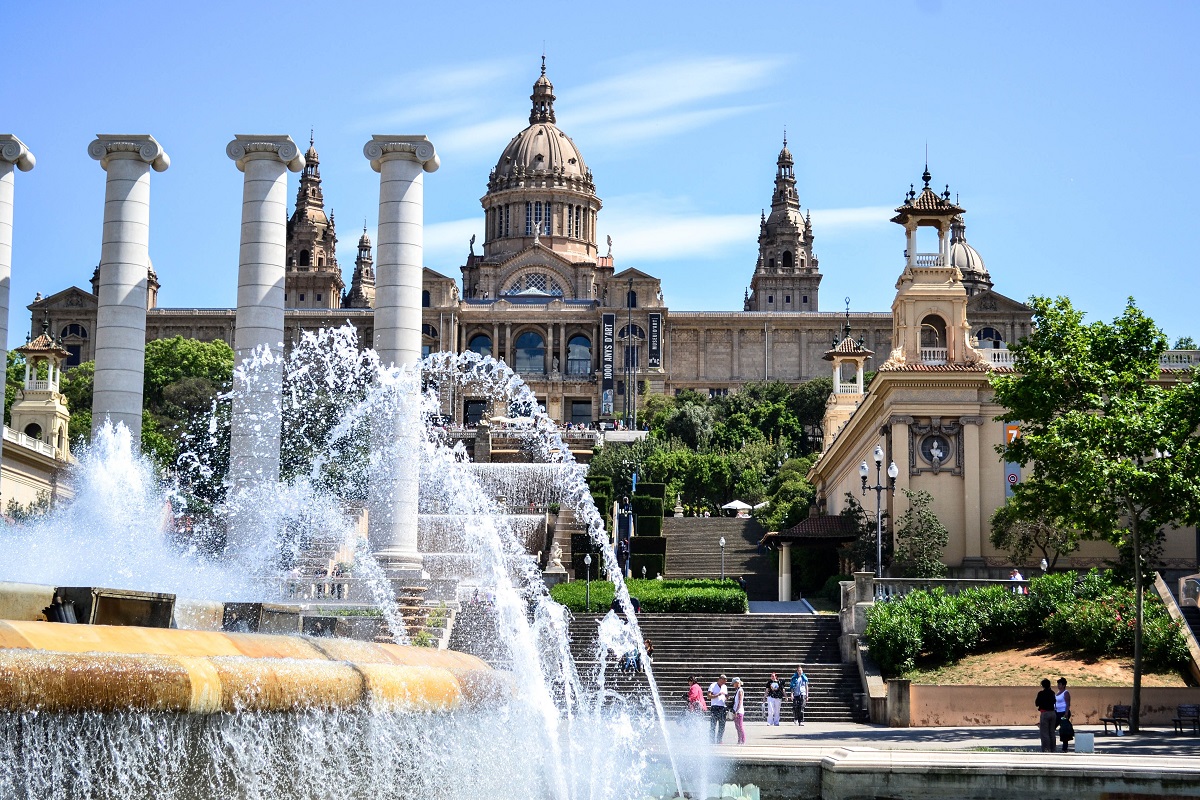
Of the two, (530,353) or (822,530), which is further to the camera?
(530,353)

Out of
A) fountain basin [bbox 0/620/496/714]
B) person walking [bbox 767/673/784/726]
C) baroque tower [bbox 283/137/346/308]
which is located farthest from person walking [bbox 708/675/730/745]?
baroque tower [bbox 283/137/346/308]

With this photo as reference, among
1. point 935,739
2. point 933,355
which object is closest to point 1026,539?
point 933,355

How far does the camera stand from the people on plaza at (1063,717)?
25.2 meters

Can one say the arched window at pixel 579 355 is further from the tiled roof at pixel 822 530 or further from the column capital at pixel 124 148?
the column capital at pixel 124 148

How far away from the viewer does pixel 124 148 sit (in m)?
33.1

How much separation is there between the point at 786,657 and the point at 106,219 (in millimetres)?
18134

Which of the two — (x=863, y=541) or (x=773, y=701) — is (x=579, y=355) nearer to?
(x=863, y=541)

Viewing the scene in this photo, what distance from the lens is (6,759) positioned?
11164 millimetres

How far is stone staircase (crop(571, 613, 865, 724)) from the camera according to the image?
32969 millimetres

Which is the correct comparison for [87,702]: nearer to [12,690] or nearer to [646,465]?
[12,690]

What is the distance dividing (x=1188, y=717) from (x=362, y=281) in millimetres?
150078

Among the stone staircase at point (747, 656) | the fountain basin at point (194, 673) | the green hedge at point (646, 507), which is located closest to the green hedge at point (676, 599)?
the stone staircase at point (747, 656)

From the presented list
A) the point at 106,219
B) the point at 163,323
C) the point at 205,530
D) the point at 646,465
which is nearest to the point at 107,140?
the point at 106,219

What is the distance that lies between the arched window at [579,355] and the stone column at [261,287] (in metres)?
108
